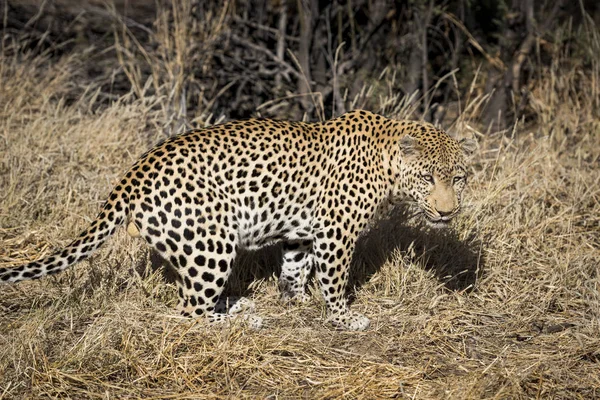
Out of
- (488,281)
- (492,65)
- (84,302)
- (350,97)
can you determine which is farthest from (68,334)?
(492,65)

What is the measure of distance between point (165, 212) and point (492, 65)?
19.6ft

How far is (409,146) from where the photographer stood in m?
5.81

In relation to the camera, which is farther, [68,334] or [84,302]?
[84,302]

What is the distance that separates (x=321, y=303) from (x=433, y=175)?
134cm

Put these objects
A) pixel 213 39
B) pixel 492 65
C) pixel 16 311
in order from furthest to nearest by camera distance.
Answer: pixel 492 65, pixel 213 39, pixel 16 311

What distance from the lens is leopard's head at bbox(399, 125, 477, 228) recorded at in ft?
19.0

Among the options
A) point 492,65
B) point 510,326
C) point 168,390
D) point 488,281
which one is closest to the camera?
point 168,390

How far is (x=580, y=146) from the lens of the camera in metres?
8.93

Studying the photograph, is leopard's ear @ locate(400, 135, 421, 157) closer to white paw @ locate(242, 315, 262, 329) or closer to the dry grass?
the dry grass

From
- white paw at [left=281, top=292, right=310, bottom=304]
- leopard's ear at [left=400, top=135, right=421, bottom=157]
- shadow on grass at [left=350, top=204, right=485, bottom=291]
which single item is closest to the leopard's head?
leopard's ear at [left=400, top=135, right=421, bottom=157]

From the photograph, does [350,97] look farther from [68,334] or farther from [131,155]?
[68,334]

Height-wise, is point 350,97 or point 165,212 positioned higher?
point 165,212

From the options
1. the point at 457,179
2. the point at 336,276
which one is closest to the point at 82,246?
the point at 336,276

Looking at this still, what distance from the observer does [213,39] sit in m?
9.28
